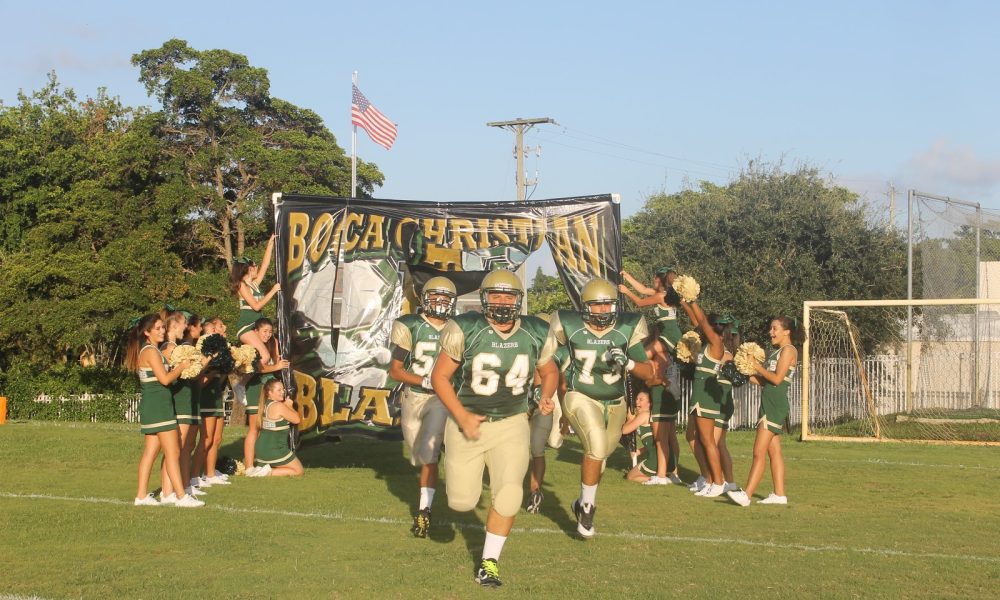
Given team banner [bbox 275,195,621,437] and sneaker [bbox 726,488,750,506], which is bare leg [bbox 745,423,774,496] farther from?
team banner [bbox 275,195,621,437]

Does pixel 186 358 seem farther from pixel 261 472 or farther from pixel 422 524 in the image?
pixel 261 472

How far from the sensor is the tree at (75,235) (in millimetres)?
33281

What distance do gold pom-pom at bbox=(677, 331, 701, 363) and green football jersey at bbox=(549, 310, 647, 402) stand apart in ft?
10.5

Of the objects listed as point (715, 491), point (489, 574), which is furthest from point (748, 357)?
point (489, 574)

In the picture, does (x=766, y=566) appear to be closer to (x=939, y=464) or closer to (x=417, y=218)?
(x=417, y=218)

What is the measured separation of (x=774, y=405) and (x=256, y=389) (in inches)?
268

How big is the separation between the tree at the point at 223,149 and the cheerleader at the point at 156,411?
2641cm

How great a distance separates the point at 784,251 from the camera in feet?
92.2

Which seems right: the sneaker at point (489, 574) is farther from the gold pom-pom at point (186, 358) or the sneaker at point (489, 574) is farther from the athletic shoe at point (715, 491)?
the athletic shoe at point (715, 491)

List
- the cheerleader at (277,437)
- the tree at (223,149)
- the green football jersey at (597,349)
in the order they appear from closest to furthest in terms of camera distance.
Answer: the green football jersey at (597,349) → the cheerleader at (277,437) → the tree at (223,149)

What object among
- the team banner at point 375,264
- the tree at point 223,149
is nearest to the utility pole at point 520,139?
the tree at point 223,149

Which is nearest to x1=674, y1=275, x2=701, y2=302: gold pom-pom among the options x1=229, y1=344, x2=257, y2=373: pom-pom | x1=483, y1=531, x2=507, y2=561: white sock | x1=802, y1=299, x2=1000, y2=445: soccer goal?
x1=483, y1=531, x2=507, y2=561: white sock

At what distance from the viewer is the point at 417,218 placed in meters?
14.7

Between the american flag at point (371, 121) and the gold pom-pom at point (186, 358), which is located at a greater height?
the american flag at point (371, 121)
